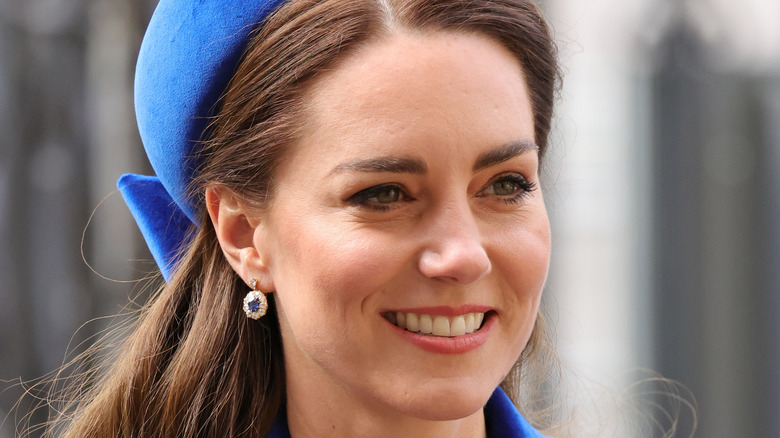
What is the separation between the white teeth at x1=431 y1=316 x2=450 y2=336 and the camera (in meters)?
2.12

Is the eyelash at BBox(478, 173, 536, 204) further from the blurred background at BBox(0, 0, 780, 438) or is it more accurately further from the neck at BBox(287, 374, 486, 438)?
the blurred background at BBox(0, 0, 780, 438)

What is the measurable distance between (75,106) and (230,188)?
314 cm

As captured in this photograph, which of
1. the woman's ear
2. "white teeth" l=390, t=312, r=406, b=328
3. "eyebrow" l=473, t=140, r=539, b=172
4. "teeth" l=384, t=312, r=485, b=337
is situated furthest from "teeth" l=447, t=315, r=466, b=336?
the woman's ear

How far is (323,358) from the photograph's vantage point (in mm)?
2186

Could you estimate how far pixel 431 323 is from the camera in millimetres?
2133

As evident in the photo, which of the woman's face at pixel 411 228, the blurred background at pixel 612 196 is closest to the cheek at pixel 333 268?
the woman's face at pixel 411 228

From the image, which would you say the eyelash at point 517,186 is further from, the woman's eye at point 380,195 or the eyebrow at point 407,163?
the woman's eye at point 380,195

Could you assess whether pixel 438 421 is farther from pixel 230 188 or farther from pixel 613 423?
pixel 613 423

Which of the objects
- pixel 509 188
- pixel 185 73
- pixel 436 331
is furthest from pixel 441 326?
pixel 185 73

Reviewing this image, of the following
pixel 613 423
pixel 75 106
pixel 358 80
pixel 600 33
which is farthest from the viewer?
pixel 600 33

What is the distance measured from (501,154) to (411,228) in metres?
0.26

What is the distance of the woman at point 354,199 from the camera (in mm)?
2092

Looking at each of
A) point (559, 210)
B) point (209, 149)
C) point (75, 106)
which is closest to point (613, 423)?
point (209, 149)

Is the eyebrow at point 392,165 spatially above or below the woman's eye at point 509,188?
above
